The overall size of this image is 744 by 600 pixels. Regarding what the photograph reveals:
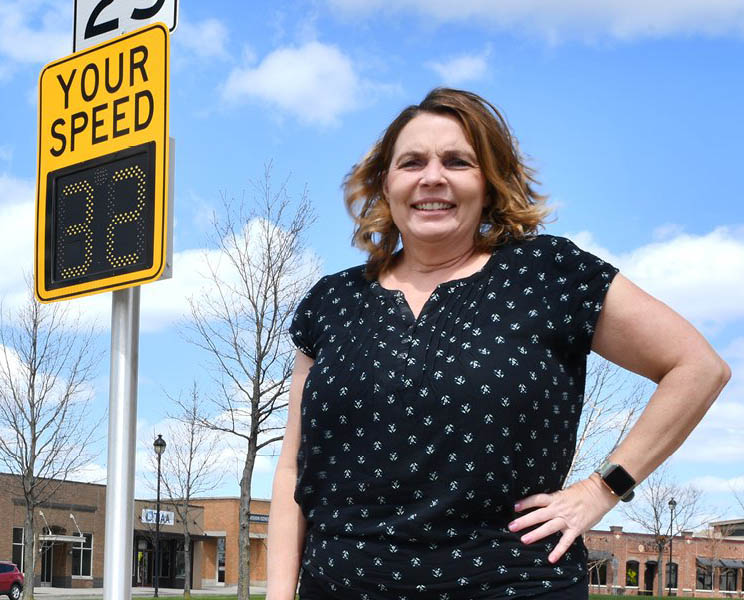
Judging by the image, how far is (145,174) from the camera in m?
4.11

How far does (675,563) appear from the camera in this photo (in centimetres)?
7062

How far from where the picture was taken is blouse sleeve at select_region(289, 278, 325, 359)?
2.91 metres

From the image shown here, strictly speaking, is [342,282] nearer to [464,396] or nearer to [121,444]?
[464,396]

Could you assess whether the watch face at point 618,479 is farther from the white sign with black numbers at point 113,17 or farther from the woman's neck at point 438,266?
the white sign with black numbers at point 113,17

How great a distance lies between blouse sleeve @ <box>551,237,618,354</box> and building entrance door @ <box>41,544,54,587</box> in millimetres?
50917

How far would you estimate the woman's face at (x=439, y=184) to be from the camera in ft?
8.79

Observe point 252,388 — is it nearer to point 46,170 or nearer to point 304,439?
point 46,170

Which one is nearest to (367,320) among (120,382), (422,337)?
(422,337)

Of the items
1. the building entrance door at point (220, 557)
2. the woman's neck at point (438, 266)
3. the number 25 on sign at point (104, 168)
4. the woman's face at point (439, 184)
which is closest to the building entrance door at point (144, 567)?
the building entrance door at point (220, 557)

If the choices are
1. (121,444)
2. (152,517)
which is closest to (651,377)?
(121,444)

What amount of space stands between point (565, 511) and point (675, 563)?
73.6 m

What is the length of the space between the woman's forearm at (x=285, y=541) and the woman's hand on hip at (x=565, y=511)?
67 cm

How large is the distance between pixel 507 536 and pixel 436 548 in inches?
6.6

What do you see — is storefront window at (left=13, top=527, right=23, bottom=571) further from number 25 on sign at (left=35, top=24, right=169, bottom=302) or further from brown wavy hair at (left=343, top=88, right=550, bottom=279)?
brown wavy hair at (left=343, top=88, right=550, bottom=279)
